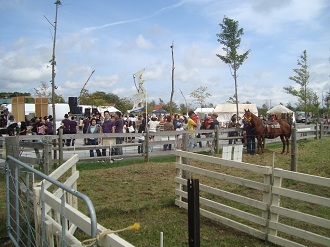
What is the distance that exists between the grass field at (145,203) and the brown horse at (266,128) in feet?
11.4

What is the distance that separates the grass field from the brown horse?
136 inches

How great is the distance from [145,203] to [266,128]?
10469 millimetres

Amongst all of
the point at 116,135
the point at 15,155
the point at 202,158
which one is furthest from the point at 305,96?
the point at 15,155

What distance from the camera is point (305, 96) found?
35.8 m

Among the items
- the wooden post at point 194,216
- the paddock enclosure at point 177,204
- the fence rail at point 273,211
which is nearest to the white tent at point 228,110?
the paddock enclosure at point 177,204

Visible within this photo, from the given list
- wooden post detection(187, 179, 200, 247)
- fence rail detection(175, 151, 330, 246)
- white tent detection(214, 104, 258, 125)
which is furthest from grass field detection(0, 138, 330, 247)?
white tent detection(214, 104, 258, 125)

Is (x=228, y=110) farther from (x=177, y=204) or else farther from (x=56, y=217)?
(x=56, y=217)

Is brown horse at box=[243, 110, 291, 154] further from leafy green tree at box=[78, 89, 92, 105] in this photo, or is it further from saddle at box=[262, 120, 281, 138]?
leafy green tree at box=[78, 89, 92, 105]

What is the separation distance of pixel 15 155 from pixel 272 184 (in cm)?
396

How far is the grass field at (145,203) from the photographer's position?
5082 mm

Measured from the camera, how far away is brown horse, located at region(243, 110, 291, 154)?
14.9 m

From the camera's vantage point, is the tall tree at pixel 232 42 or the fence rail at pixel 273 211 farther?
the tall tree at pixel 232 42

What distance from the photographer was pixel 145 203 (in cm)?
673

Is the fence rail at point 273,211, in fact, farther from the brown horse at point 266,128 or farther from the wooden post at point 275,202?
the brown horse at point 266,128
